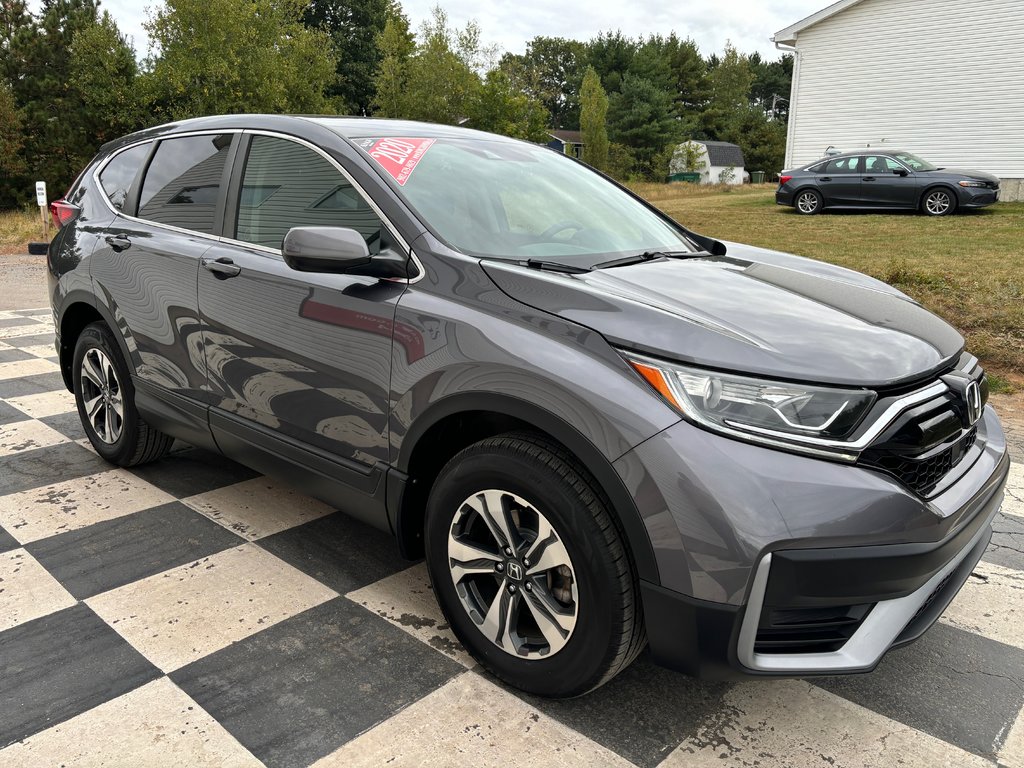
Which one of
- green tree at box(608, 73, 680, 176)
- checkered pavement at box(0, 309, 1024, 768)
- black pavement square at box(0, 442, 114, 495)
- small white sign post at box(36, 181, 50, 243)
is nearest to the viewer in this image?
checkered pavement at box(0, 309, 1024, 768)

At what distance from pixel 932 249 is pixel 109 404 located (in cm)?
966

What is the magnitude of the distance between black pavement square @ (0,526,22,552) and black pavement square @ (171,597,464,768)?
1265 millimetres

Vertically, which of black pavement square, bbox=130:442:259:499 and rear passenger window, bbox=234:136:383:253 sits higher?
rear passenger window, bbox=234:136:383:253

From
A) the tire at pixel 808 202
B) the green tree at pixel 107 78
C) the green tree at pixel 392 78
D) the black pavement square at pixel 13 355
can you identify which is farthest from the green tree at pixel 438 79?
the black pavement square at pixel 13 355

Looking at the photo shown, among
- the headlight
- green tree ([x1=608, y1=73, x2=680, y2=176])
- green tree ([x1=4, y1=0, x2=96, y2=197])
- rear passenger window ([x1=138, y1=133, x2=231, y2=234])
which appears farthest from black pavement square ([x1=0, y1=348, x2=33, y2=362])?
green tree ([x1=608, y1=73, x2=680, y2=176])

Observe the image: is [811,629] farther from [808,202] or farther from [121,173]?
[808,202]

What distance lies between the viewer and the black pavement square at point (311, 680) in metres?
2.05

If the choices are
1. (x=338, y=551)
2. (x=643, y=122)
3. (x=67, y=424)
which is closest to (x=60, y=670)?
(x=338, y=551)

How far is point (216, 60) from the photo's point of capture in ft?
80.3

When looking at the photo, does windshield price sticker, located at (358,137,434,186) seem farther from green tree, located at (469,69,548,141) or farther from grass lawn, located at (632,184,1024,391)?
green tree, located at (469,69,548,141)

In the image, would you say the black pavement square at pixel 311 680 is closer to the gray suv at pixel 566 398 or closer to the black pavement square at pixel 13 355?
the gray suv at pixel 566 398

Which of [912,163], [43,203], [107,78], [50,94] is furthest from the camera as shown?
[50,94]

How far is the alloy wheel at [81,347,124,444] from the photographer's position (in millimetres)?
3773

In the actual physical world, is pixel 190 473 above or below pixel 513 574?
below
